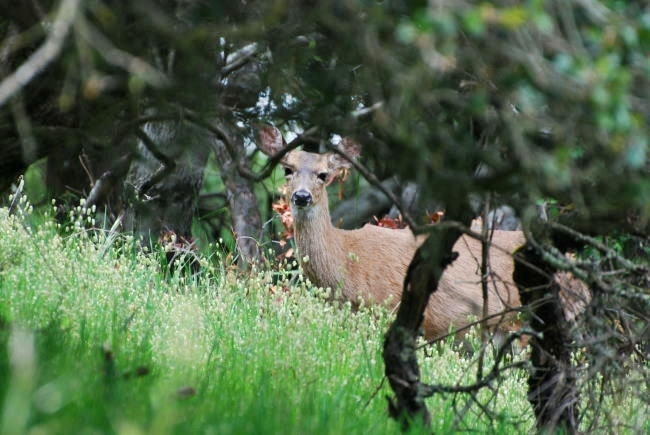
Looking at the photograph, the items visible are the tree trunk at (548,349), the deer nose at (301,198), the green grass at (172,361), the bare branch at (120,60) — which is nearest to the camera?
the bare branch at (120,60)

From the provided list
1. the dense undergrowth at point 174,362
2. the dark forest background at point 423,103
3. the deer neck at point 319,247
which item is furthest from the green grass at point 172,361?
the deer neck at point 319,247

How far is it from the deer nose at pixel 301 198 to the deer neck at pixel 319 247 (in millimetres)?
132

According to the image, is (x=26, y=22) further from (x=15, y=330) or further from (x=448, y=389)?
(x=448, y=389)

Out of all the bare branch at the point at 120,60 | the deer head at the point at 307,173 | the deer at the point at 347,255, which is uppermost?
the deer head at the point at 307,173

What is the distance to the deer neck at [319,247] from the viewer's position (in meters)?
9.32

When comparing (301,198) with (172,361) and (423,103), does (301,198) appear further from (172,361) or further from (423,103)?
(423,103)

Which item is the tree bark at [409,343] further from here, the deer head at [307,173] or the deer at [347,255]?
the deer head at [307,173]

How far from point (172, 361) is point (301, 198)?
4.37 meters

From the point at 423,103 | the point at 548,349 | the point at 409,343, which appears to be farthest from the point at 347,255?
the point at 423,103

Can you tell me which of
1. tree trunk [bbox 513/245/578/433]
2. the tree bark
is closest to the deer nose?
tree trunk [bbox 513/245/578/433]

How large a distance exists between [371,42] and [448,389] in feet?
6.51

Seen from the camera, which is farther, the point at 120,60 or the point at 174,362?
the point at 174,362

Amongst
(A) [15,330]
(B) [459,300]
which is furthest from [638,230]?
(B) [459,300]

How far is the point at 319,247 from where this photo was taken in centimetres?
940
